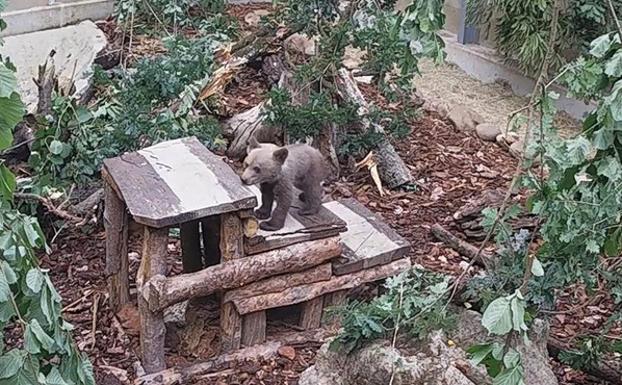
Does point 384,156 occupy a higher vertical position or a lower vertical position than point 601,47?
lower

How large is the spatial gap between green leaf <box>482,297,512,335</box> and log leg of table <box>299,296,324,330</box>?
1587 mm

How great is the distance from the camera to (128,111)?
3.97 m

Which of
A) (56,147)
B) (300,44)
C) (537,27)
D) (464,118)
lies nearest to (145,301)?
(56,147)

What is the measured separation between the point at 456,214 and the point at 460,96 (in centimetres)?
225

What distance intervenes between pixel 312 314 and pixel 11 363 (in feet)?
6.02

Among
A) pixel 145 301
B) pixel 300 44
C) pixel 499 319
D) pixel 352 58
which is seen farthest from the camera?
pixel 352 58

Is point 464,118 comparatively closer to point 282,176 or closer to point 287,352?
point 282,176

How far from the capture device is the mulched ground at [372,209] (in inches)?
126

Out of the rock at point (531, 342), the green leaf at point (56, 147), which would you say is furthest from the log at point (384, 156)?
the rock at point (531, 342)

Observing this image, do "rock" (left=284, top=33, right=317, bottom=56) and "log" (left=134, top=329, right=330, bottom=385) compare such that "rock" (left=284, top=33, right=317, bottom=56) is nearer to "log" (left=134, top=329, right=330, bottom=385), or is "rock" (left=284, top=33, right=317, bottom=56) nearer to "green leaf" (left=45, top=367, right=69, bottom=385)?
"log" (left=134, top=329, right=330, bottom=385)

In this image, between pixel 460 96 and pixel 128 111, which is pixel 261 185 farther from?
pixel 460 96

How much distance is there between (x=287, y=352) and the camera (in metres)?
3.25

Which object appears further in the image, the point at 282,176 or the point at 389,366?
the point at 282,176

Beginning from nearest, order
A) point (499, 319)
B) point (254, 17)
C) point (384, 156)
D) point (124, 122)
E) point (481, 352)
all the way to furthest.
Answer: point (499, 319), point (481, 352), point (124, 122), point (384, 156), point (254, 17)
